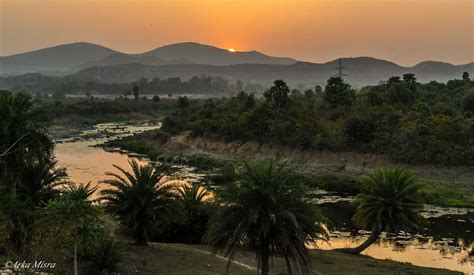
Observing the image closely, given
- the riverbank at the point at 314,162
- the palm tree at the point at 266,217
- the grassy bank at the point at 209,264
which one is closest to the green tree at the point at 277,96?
the riverbank at the point at 314,162

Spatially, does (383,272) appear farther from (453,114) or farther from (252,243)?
(453,114)

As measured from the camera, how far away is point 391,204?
30.2 meters

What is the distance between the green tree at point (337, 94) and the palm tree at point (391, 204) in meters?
57.2

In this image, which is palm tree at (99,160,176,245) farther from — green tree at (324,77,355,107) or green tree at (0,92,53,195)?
green tree at (324,77,355,107)

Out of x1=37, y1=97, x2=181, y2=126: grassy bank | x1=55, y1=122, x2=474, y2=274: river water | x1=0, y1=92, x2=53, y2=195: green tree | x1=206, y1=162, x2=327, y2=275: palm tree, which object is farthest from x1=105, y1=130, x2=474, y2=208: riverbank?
x1=37, y1=97, x2=181, y2=126: grassy bank

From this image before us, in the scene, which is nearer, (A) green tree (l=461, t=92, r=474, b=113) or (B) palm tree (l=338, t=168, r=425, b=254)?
(B) palm tree (l=338, t=168, r=425, b=254)

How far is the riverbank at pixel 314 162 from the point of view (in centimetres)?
5228

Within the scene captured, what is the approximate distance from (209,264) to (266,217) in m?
7.47

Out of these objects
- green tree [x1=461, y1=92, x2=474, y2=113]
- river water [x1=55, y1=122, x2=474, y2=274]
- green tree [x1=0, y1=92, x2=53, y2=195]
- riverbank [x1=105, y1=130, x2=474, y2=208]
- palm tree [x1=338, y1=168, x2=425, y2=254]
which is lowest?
river water [x1=55, y1=122, x2=474, y2=274]

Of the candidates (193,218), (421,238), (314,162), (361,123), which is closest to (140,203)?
(193,218)

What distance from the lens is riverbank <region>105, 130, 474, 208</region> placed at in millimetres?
52284

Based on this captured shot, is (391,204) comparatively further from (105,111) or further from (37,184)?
(105,111)

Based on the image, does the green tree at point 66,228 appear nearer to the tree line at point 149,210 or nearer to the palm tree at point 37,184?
the tree line at point 149,210

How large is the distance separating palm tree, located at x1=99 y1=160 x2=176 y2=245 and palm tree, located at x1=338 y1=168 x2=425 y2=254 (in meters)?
13.0
